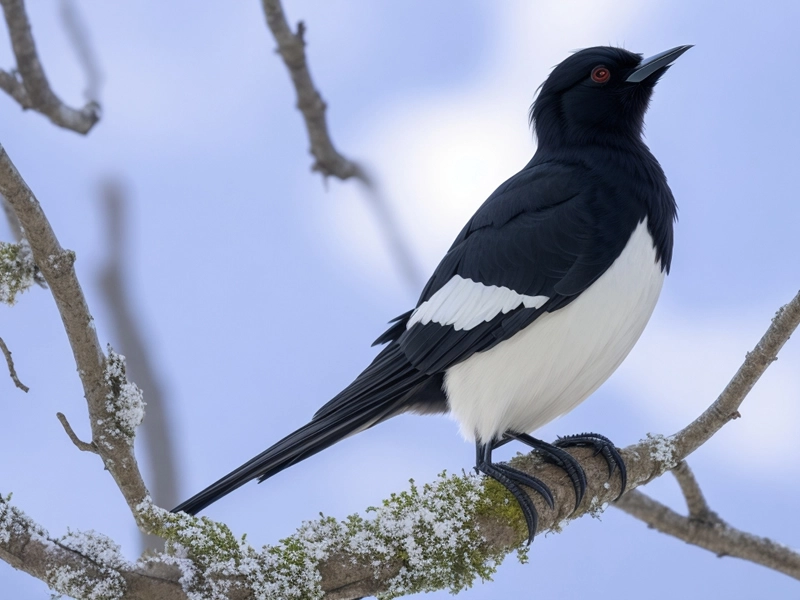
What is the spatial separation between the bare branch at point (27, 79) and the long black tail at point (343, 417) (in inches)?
72.4

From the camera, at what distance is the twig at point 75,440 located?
2.20 m

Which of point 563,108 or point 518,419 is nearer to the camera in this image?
point 518,419

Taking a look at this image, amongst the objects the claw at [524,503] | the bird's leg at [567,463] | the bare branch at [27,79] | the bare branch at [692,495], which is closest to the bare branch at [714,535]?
the bare branch at [692,495]

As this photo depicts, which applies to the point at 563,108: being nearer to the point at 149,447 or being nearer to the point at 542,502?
the point at 542,502

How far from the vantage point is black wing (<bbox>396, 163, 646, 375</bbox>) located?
2906 mm

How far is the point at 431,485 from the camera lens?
2570 millimetres

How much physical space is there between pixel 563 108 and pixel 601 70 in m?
0.20

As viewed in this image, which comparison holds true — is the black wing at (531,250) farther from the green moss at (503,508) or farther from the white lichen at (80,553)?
the white lichen at (80,553)

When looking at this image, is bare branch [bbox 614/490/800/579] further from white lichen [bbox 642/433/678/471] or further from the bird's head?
the bird's head

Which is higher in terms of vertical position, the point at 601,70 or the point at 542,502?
the point at 601,70

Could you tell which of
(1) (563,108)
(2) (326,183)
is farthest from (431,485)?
(2) (326,183)

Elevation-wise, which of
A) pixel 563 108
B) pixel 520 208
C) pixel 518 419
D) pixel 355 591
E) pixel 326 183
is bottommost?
pixel 355 591

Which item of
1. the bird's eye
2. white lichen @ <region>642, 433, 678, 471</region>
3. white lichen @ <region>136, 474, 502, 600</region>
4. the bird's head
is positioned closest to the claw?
white lichen @ <region>136, 474, 502, 600</region>

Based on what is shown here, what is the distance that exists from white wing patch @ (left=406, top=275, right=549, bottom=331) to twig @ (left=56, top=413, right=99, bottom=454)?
1.14 m
